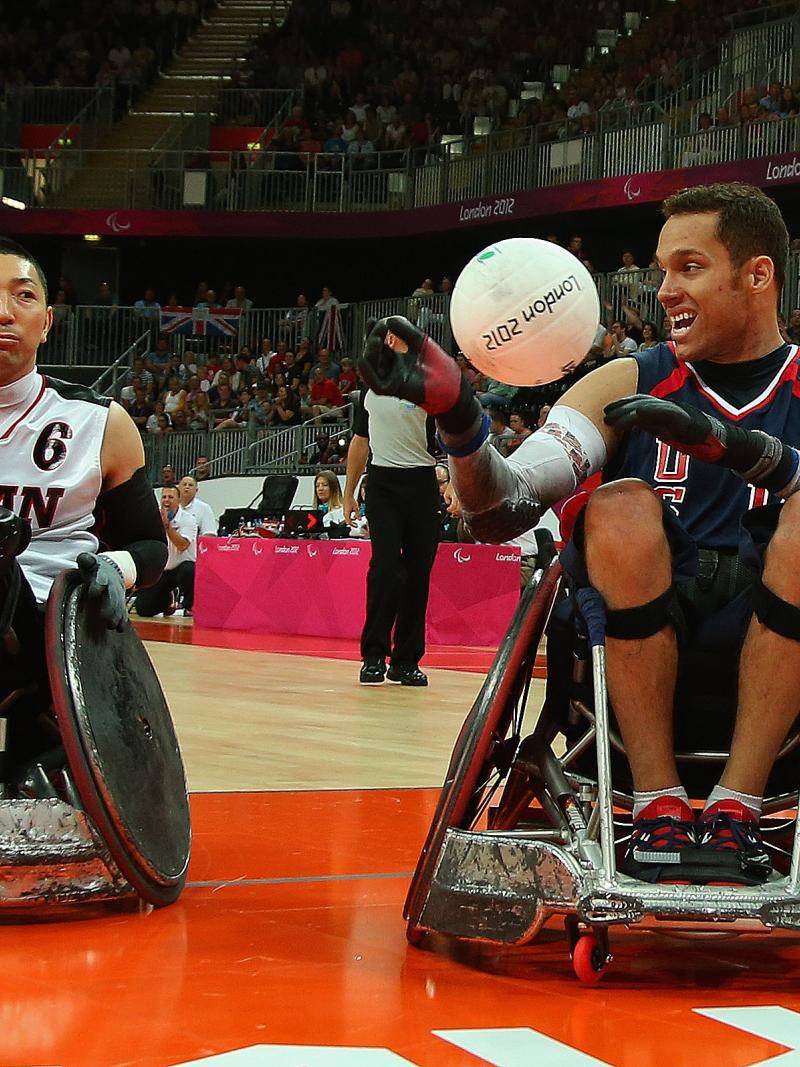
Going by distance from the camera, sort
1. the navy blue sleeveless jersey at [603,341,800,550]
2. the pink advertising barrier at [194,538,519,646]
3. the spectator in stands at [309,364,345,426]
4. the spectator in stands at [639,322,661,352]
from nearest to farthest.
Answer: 1. the navy blue sleeveless jersey at [603,341,800,550]
2. the pink advertising barrier at [194,538,519,646]
3. the spectator in stands at [639,322,661,352]
4. the spectator in stands at [309,364,345,426]

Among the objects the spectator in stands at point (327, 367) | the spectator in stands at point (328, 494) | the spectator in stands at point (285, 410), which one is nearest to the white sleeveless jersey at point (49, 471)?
the spectator in stands at point (328, 494)

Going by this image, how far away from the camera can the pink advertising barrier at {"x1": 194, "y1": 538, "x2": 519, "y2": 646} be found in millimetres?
13359

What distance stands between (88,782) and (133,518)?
86 centimetres

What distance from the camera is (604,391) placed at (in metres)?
3.19

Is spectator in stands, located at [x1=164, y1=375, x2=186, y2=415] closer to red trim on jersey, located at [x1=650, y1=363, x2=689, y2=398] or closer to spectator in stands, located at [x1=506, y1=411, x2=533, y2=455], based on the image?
spectator in stands, located at [x1=506, y1=411, x2=533, y2=455]

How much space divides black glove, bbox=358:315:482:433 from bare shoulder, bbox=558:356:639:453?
68 cm

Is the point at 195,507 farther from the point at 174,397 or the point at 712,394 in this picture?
the point at 712,394

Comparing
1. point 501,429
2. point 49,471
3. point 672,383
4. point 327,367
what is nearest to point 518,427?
point 501,429

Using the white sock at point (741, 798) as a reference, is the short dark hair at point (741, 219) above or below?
above

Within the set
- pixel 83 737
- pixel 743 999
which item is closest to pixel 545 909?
pixel 743 999

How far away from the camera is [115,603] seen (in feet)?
10.6

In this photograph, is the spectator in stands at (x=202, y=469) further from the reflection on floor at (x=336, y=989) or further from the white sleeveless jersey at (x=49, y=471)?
the reflection on floor at (x=336, y=989)

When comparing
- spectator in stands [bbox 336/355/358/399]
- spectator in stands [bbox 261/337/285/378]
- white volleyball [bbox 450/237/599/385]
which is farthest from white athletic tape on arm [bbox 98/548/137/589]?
spectator in stands [bbox 261/337/285/378]

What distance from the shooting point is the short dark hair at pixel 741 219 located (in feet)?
10.5
